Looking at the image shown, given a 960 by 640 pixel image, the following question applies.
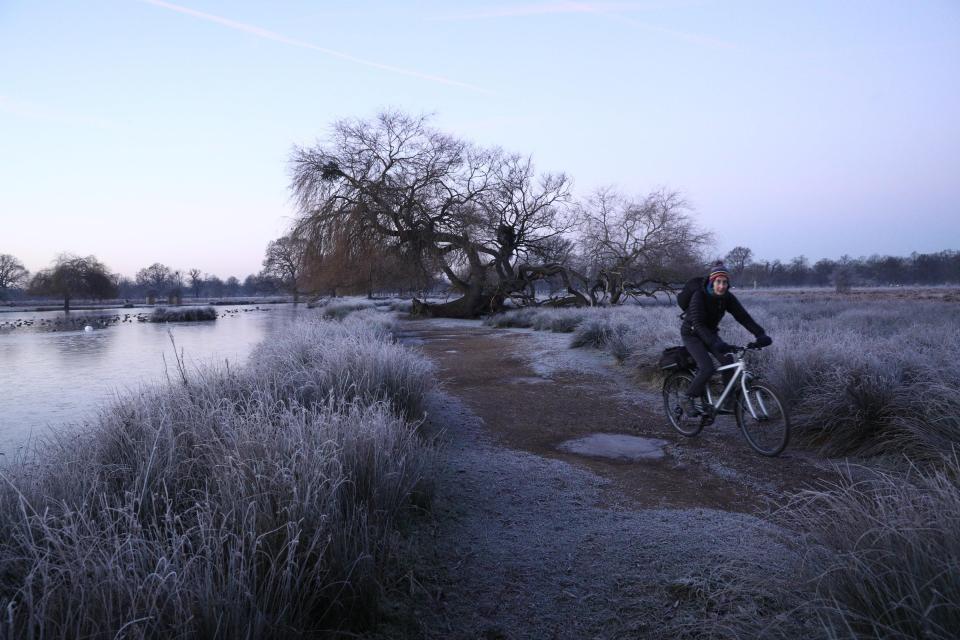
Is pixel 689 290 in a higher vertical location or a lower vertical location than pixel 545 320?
higher

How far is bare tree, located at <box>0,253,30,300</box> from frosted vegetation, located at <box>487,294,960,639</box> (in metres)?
89.3

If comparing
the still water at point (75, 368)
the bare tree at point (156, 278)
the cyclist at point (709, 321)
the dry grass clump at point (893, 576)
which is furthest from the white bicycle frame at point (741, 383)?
the bare tree at point (156, 278)

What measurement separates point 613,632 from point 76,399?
862 cm

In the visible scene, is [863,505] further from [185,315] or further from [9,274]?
[9,274]

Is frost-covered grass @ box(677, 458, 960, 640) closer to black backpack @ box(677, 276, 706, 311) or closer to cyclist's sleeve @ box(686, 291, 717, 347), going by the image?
cyclist's sleeve @ box(686, 291, 717, 347)

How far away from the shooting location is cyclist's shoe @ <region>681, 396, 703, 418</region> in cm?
543

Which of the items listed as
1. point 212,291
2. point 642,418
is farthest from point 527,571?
point 212,291

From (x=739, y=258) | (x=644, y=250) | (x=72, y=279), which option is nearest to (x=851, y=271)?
(x=739, y=258)

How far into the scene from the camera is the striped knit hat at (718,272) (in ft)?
16.5

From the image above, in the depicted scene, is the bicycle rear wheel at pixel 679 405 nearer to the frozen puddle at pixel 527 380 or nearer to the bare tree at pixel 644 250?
the frozen puddle at pixel 527 380

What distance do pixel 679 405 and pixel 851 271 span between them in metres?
69.9

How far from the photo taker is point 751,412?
4.84 meters

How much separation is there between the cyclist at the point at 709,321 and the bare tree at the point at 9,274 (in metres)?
89.5

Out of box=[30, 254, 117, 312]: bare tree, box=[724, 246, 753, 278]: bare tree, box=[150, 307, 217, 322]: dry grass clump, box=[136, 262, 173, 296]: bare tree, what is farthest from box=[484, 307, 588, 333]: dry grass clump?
box=[136, 262, 173, 296]: bare tree
